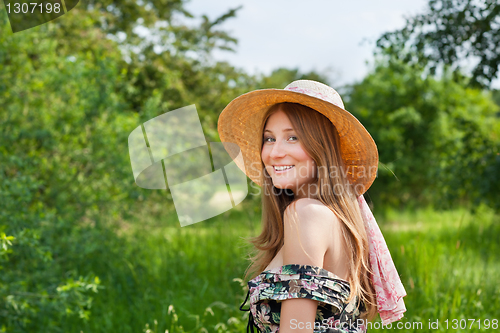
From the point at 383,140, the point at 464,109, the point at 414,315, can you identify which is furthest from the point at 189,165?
the point at 464,109

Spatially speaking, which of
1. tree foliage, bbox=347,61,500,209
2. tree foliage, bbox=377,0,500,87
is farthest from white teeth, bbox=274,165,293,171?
tree foliage, bbox=347,61,500,209

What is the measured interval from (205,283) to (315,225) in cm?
249

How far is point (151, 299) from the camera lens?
11.4ft

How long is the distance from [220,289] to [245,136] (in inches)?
75.1

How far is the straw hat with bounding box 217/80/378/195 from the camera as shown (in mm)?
1522

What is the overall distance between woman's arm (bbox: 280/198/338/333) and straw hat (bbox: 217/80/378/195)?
39 centimetres

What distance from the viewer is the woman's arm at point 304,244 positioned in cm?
127

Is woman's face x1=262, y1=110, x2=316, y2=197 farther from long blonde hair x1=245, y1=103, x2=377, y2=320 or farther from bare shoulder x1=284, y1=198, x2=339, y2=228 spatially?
bare shoulder x1=284, y1=198, x2=339, y2=228

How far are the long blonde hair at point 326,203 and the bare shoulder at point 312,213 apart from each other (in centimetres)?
4

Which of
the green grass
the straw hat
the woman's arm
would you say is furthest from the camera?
the green grass

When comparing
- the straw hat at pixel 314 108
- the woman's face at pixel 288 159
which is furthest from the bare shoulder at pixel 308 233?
the straw hat at pixel 314 108

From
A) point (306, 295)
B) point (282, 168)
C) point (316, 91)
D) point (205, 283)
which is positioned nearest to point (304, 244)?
point (306, 295)

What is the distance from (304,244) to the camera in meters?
1.30

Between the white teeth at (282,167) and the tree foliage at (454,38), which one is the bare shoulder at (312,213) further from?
the tree foliage at (454,38)
